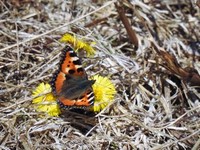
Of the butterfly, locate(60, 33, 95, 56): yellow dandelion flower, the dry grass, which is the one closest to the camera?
the butterfly

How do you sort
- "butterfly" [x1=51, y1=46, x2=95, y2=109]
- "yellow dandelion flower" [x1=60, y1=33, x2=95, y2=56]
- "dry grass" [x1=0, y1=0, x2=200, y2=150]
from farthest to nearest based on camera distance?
"yellow dandelion flower" [x1=60, y1=33, x2=95, y2=56] → "dry grass" [x1=0, y1=0, x2=200, y2=150] → "butterfly" [x1=51, y1=46, x2=95, y2=109]

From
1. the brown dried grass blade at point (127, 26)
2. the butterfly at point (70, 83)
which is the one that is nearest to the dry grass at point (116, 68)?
the brown dried grass blade at point (127, 26)

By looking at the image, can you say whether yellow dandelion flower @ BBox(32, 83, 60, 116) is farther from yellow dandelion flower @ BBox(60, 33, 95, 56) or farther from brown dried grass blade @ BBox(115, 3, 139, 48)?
brown dried grass blade @ BBox(115, 3, 139, 48)

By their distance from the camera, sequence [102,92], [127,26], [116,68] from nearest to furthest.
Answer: [102,92]
[116,68]
[127,26]

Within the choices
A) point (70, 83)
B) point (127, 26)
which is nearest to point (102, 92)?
point (70, 83)

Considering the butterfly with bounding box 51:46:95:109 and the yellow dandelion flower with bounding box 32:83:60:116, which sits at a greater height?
the butterfly with bounding box 51:46:95:109

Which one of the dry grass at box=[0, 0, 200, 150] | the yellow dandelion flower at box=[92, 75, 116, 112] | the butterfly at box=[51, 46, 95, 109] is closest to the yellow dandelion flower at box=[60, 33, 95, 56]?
the dry grass at box=[0, 0, 200, 150]

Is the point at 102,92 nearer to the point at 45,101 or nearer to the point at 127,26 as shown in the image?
the point at 45,101

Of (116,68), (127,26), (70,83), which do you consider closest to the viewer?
(70,83)

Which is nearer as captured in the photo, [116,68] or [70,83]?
[70,83]
